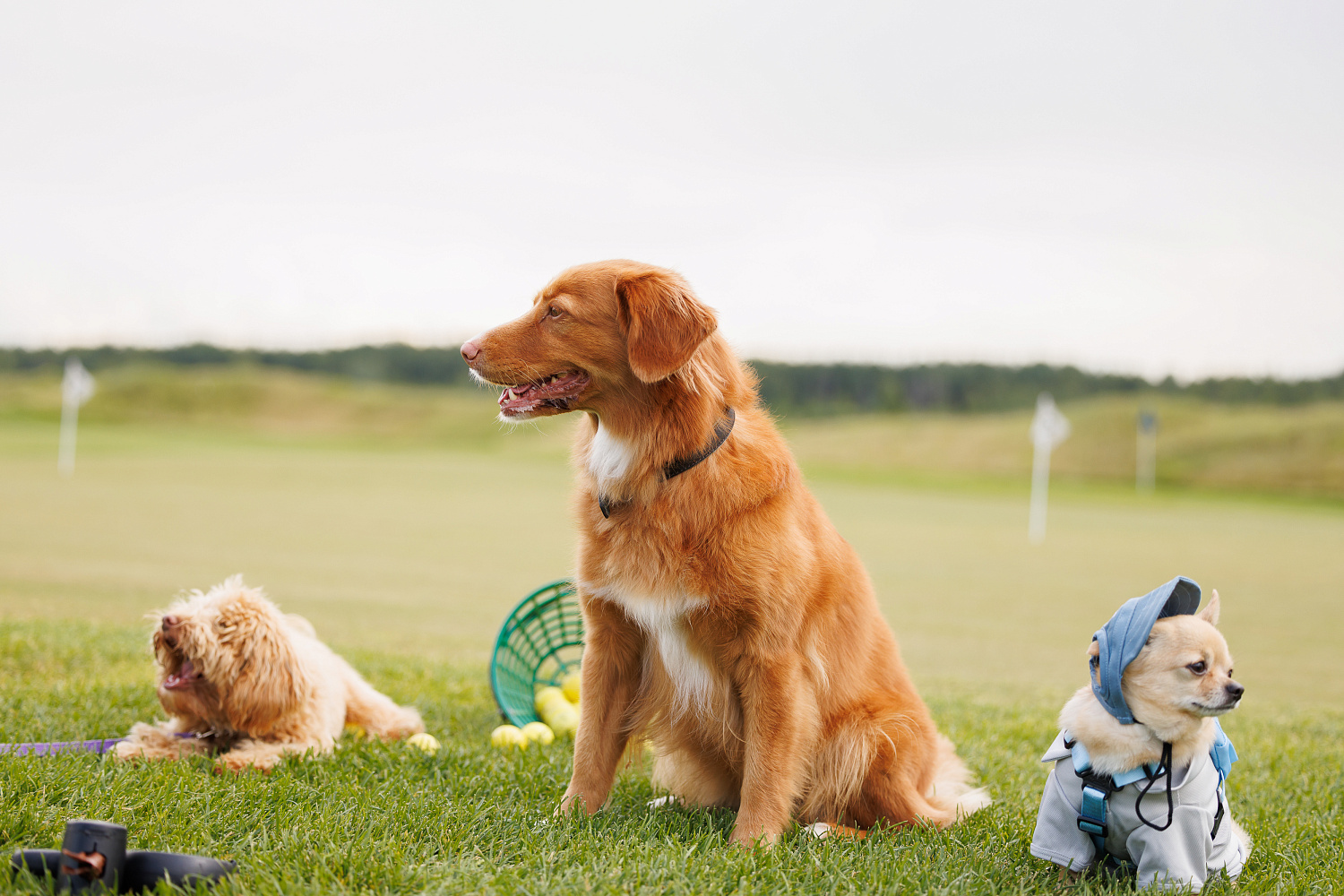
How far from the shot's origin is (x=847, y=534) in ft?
49.8

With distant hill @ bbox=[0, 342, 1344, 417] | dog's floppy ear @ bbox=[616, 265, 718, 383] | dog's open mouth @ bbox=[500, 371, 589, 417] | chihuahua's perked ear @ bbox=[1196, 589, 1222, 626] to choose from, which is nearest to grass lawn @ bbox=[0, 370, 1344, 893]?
chihuahua's perked ear @ bbox=[1196, 589, 1222, 626]

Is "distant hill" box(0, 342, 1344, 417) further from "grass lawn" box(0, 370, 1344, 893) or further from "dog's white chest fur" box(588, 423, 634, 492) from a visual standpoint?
"dog's white chest fur" box(588, 423, 634, 492)

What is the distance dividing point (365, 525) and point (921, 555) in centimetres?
824

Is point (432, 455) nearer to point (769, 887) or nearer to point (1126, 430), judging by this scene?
point (1126, 430)

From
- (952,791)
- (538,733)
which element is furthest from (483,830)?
(952,791)

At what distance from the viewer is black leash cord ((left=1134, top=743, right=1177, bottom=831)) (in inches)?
95.4

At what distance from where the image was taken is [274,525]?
44.7 feet

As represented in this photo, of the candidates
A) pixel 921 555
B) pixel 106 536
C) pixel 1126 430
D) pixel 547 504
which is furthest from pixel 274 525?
pixel 1126 430

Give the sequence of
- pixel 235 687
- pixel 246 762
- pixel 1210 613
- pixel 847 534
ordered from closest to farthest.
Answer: pixel 1210 613, pixel 246 762, pixel 235 687, pixel 847 534

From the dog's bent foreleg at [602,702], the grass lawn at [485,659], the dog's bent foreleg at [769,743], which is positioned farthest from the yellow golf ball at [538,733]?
the dog's bent foreleg at [769,743]

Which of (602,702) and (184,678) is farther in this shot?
(184,678)

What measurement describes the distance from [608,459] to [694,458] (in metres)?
0.26

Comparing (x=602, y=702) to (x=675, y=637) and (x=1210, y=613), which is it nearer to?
(x=675, y=637)

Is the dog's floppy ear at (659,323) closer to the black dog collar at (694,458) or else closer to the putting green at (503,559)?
the black dog collar at (694,458)
